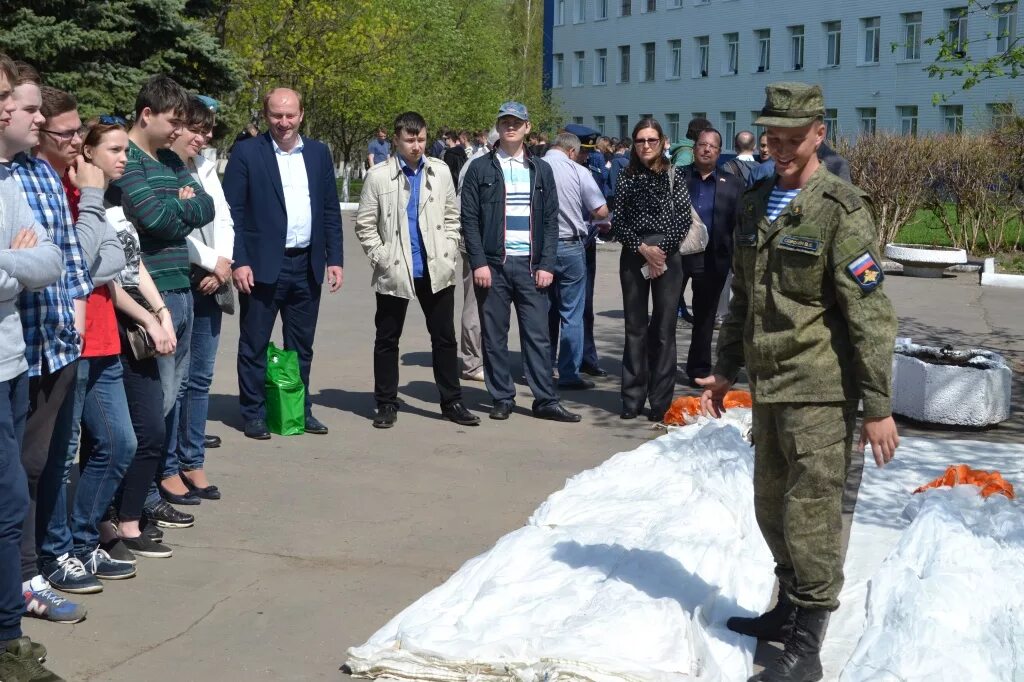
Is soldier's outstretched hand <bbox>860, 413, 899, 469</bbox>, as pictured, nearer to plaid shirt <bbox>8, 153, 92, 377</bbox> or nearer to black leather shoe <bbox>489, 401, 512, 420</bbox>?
plaid shirt <bbox>8, 153, 92, 377</bbox>

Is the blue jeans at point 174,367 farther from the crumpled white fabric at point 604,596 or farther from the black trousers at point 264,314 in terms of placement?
the crumpled white fabric at point 604,596

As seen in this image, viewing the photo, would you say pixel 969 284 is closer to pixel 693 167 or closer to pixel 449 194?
pixel 693 167

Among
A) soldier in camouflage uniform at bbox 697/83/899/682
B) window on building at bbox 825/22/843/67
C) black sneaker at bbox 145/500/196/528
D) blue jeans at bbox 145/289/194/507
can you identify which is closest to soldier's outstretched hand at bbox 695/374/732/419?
soldier in camouflage uniform at bbox 697/83/899/682

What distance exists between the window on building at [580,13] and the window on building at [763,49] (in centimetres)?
1524

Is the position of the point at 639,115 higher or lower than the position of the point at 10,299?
higher

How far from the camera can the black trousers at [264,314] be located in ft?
26.7

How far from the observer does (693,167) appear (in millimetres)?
10094

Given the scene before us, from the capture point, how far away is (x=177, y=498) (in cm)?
667

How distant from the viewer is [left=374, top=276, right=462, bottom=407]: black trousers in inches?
342

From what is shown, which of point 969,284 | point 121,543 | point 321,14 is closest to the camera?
point 121,543

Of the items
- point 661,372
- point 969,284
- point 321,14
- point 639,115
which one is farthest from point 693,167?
point 639,115

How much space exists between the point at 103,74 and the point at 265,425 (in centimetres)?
1480

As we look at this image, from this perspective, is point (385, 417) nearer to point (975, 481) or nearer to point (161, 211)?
point (161, 211)

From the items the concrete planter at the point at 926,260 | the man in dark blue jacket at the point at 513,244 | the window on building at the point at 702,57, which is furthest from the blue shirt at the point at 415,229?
the window on building at the point at 702,57
